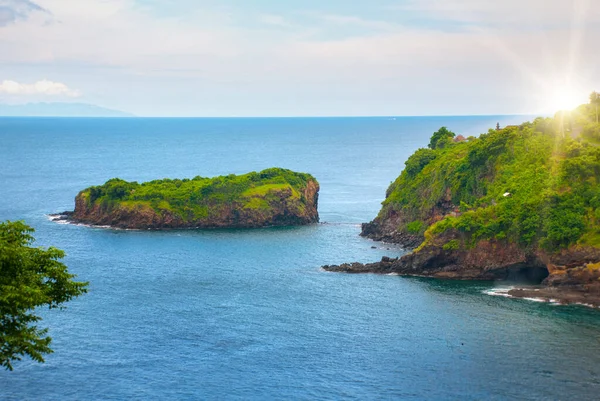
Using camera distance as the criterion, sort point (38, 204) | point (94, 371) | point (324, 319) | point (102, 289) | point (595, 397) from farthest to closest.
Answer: point (38, 204), point (102, 289), point (324, 319), point (94, 371), point (595, 397)

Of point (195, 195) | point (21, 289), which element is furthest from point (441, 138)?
point (21, 289)

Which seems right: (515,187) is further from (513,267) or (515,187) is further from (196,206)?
(196,206)

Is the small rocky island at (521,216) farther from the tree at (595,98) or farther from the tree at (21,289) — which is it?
the tree at (21,289)

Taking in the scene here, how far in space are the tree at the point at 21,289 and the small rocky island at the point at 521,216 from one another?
6962 centimetres

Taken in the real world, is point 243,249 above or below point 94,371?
above

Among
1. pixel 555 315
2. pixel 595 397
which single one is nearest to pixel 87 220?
pixel 555 315

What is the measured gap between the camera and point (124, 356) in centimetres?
8619

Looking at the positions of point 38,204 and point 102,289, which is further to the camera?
point 38,204

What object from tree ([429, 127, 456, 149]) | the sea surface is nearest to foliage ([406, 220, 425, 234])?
the sea surface

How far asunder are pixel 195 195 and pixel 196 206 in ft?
9.26

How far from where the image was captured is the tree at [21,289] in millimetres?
57000

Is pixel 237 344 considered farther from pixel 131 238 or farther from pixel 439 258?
pixel 131 238

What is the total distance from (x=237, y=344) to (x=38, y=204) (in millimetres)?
125112

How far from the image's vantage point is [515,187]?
129 metres
